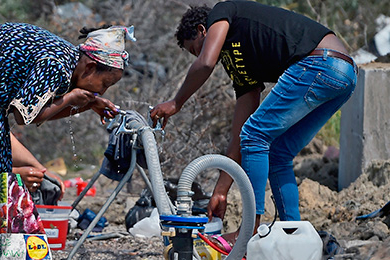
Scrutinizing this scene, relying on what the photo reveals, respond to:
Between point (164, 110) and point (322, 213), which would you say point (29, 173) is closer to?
point (164, 110)

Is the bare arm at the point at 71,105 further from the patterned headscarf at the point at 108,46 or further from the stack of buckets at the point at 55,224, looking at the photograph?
the stack of buckets at the point at 55,224

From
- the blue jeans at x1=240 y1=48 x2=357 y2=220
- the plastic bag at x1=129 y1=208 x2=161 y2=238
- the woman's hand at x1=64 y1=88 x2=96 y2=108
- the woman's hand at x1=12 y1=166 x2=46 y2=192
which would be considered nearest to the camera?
the woman's hand at x1=64 y1=88 x2=96 y2=108

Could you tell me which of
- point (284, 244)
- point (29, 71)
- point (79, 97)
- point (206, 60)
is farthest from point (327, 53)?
point (29, 71)

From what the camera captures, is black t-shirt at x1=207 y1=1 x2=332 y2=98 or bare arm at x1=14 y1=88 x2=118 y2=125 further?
black t-shirt at x1=207 y1=1 x2=332 y2=98

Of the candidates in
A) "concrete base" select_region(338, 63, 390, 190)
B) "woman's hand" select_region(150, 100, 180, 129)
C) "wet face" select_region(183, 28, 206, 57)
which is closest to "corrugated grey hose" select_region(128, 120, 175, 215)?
"woman's hand" select_region(150, 100, 180, 129)

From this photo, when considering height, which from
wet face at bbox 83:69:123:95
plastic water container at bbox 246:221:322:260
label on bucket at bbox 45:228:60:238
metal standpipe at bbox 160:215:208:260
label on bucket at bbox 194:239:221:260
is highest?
wet face at bbox 83:69:123:95

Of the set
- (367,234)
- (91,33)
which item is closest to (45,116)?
(91,33)

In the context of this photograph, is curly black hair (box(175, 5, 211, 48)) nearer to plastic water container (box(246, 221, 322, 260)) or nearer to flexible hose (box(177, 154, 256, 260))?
flexible hose (box(177, 154, 256, 260))

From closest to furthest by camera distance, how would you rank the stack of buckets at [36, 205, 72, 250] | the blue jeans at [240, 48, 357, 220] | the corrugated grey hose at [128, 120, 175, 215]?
the corrugated grey hose at [128, 120, 175, 215] < the blue jeans at [240, 48, 357, 220] < the stack of buckets at [36, 205, 72, 250]

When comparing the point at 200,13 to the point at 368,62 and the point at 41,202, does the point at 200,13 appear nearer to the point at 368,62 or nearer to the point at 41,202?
the point at 41,202

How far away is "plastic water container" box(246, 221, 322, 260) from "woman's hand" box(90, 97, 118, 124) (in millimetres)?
1284

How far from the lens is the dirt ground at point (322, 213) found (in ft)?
14.9

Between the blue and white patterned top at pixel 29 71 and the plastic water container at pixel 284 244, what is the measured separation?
50.8 inches

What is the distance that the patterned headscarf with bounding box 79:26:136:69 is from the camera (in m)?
3.83
